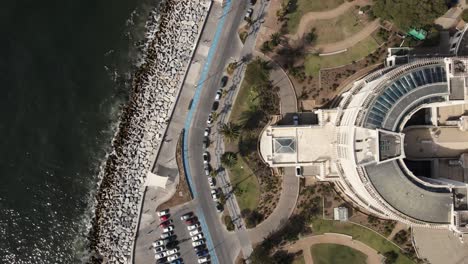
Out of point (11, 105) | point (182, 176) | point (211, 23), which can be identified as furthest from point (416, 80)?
point (11, 105)

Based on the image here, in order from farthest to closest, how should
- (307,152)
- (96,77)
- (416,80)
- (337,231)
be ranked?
(96,77)
(337,231)
(307,152)
(416,80)

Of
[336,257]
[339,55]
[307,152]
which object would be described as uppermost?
[339,55]

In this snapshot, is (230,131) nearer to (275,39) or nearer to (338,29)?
(275,39)

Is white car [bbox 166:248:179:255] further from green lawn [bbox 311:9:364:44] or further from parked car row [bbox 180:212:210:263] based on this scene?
green lawn [bbox 311:9:364:44]

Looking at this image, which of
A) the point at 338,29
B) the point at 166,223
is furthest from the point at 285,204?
the point at 338,29

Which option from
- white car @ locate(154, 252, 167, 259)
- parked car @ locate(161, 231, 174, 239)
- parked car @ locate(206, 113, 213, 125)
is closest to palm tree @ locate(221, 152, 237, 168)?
parked car @ locate(206, 113, 213, 125)

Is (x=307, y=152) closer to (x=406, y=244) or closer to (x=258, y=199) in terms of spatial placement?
(x=258, y=199)

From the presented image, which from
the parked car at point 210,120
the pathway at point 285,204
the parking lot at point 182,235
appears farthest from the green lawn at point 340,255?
the parked car at point 210,120
